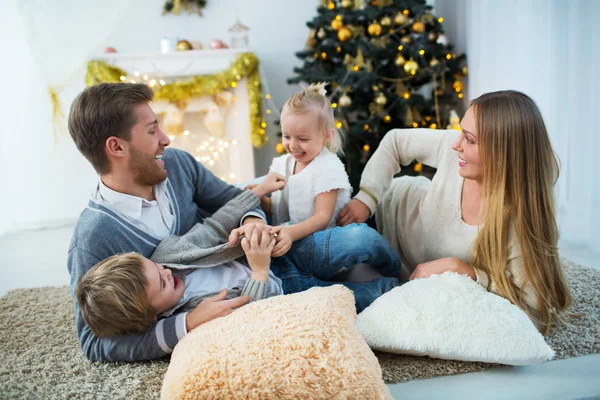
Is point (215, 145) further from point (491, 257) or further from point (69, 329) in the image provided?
point (491, 257)

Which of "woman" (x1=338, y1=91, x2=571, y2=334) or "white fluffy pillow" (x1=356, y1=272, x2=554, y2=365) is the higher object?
"woman" (x1=338, y1=91, x2=571, y2=334)

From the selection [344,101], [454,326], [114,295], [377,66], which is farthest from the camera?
[377,66]

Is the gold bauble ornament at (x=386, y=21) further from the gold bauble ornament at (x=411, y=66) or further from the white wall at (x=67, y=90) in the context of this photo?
the white wall at (x=67, y=90)

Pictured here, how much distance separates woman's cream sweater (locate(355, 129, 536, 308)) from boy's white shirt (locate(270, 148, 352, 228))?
0.50ft

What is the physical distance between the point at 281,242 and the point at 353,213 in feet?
1.37

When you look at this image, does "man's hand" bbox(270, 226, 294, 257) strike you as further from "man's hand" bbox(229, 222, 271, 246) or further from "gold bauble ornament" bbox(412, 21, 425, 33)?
"gold bauble ornament" bbox(412, 21, 425, 33)

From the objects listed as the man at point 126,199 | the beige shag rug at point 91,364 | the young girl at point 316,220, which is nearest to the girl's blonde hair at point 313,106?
the young girl at point 316,220

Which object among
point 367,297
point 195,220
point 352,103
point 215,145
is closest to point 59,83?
point 215,145

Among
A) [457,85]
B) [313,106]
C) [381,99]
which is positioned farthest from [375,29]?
[313,106]

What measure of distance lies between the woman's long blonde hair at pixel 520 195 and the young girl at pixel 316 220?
38 cm

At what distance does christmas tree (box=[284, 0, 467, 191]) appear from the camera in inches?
128

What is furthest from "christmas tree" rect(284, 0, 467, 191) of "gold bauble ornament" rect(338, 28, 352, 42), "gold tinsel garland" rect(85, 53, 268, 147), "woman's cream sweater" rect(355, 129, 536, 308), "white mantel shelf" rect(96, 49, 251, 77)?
"woman's cream sweater" rect(355, 129, 536, 308)

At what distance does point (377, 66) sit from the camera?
131 inches

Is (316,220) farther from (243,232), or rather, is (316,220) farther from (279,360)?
(279,360)
